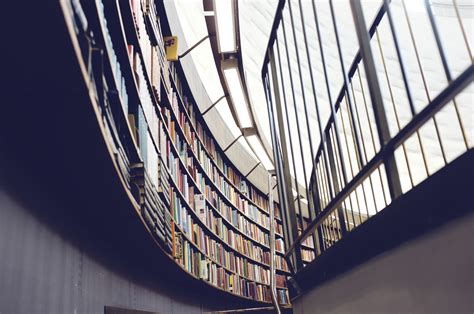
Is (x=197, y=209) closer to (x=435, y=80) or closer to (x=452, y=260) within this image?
(x=452, y=260)

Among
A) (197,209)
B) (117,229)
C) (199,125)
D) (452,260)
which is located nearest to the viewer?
(452,260)

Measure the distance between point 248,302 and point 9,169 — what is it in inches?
159

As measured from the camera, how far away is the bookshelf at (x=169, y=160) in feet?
4.91

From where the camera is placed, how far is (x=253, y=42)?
561cm

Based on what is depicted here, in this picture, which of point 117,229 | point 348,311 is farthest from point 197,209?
point 348,311

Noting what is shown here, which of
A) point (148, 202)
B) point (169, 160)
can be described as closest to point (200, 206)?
point (169, 160)

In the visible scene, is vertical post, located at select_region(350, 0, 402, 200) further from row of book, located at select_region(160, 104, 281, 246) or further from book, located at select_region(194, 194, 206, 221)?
book, located at select_region(194, 194, 206, 221)

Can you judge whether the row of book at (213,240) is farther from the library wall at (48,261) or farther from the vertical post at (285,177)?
the vertical post at (285,177)

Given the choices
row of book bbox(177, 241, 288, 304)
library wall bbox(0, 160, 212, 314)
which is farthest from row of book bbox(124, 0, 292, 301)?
library wall bbox(0, 160, 212, 314)

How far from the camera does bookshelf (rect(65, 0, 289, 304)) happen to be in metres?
1.50

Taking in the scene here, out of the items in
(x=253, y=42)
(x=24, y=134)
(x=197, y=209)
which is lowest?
(x=24, y=134)

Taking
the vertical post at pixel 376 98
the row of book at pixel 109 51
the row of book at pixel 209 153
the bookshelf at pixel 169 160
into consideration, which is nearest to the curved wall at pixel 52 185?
the bookshelf at pixel 169 160

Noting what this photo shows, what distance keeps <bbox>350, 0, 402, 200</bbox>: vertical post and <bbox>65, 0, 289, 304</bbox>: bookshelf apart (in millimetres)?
634

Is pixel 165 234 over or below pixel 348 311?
over
